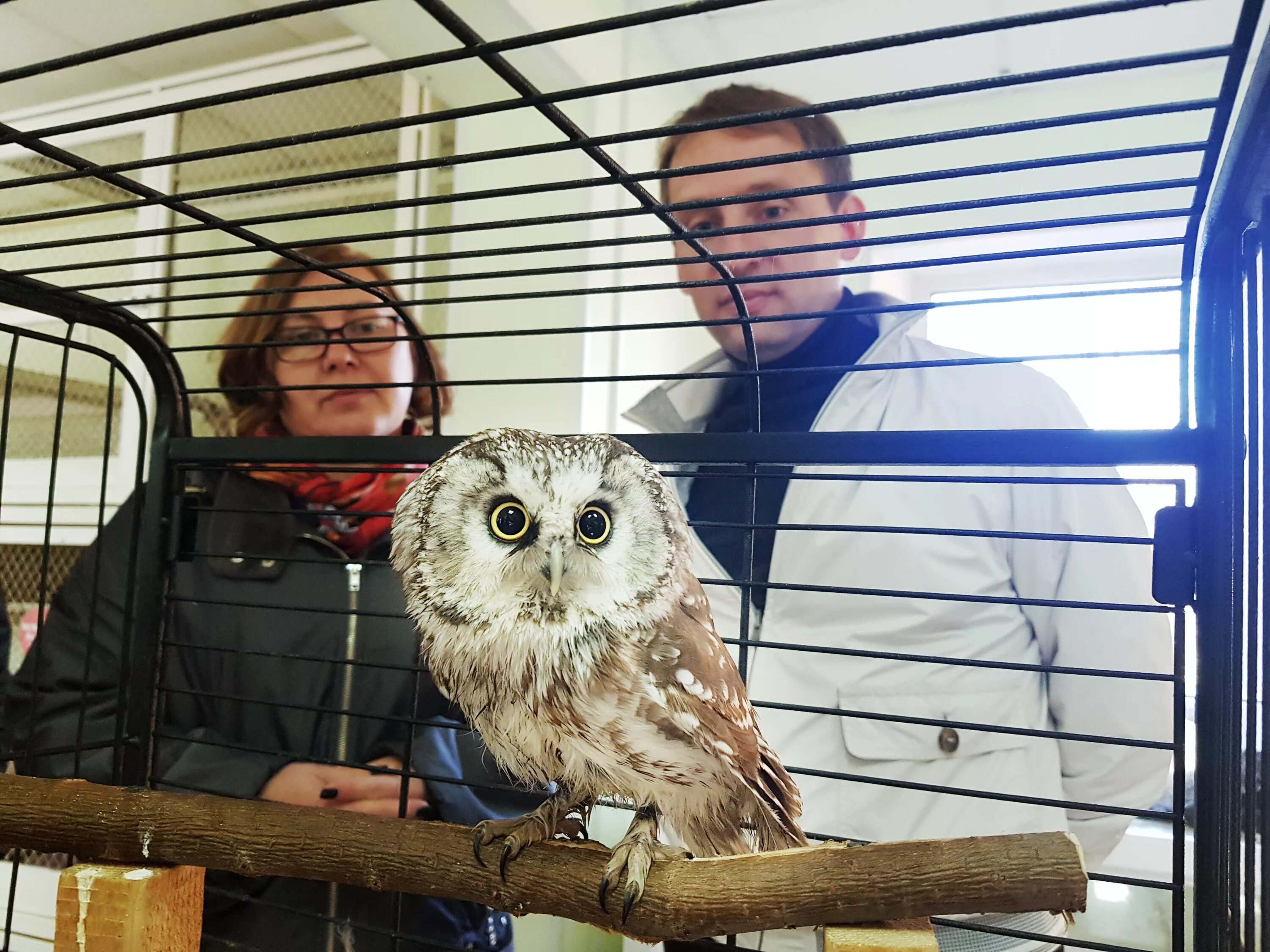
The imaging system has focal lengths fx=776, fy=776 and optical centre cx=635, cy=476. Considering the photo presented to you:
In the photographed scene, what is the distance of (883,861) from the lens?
48 centimetres

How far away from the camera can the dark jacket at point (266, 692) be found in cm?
105

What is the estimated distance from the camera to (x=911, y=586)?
48.3 inches

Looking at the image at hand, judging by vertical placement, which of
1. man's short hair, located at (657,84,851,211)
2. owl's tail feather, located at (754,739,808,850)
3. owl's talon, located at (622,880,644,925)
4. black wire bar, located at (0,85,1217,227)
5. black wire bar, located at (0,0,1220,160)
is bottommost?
owl's talon, located at (622,880,644,925)

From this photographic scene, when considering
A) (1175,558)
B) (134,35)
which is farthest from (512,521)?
(134,35)

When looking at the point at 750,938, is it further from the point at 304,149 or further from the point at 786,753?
the point at 304,149

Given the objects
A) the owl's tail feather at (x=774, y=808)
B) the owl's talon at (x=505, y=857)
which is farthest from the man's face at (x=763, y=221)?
the owl's talon at (x=505, y=857)

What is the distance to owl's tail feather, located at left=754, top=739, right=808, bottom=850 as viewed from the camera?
619 millimetres

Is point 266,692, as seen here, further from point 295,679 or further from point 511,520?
point 511,520

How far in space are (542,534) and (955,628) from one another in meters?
0.83

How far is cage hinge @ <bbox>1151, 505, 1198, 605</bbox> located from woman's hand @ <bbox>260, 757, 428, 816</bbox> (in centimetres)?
83

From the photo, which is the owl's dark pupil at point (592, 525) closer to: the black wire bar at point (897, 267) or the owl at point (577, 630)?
the owl at point (577, 630)

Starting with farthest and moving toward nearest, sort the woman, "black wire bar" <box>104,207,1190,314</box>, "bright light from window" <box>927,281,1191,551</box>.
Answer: "bright light from window" <box>927,281,1191,551</box> < the woman < "black wire bar" <box>104,207,1190,314</box>

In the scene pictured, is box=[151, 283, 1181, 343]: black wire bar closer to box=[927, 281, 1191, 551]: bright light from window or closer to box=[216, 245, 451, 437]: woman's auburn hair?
box=[216, 245, 451, 437]: woman's auburn hair

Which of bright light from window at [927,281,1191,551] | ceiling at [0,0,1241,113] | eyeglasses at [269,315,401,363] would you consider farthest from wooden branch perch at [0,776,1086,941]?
ceiling at [0,0,1241,113]
